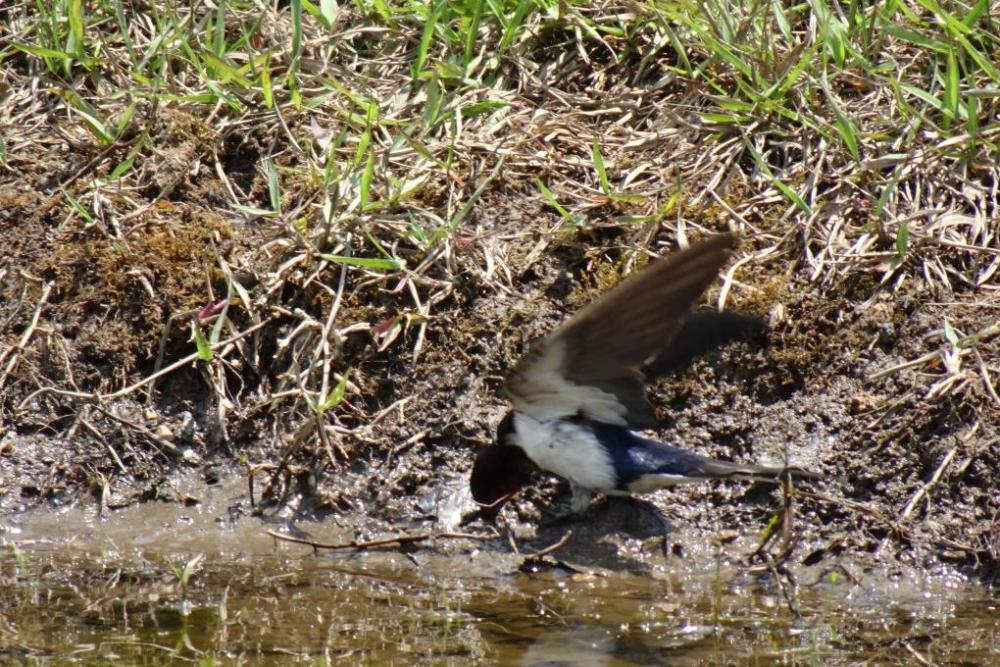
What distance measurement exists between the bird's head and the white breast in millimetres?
44

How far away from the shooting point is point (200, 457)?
5004 mm

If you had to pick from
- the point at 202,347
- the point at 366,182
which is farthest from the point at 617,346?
→ the point at 202,347

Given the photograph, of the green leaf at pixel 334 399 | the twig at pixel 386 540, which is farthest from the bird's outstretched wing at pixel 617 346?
the green leaf at pixel 334 399

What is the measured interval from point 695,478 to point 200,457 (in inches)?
63.1

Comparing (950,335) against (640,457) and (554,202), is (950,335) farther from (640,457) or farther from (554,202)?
(554,202)

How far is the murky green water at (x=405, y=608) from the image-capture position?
12.6 feet

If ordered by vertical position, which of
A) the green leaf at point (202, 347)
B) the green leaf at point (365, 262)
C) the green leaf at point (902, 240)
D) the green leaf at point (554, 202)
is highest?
the green leaf at point (902, 240)

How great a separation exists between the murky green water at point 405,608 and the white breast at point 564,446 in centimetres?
29

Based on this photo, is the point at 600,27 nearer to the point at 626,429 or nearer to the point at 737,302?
the point at 737,302

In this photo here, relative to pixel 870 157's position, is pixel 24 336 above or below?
below

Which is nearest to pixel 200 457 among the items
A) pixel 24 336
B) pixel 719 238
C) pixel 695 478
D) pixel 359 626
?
pixel 24 336

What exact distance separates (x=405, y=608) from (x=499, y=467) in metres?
0.59

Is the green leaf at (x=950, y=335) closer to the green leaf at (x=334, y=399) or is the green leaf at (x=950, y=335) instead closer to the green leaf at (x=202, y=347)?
the green leaf at (x=334, y=399)

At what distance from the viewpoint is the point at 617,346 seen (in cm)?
415
